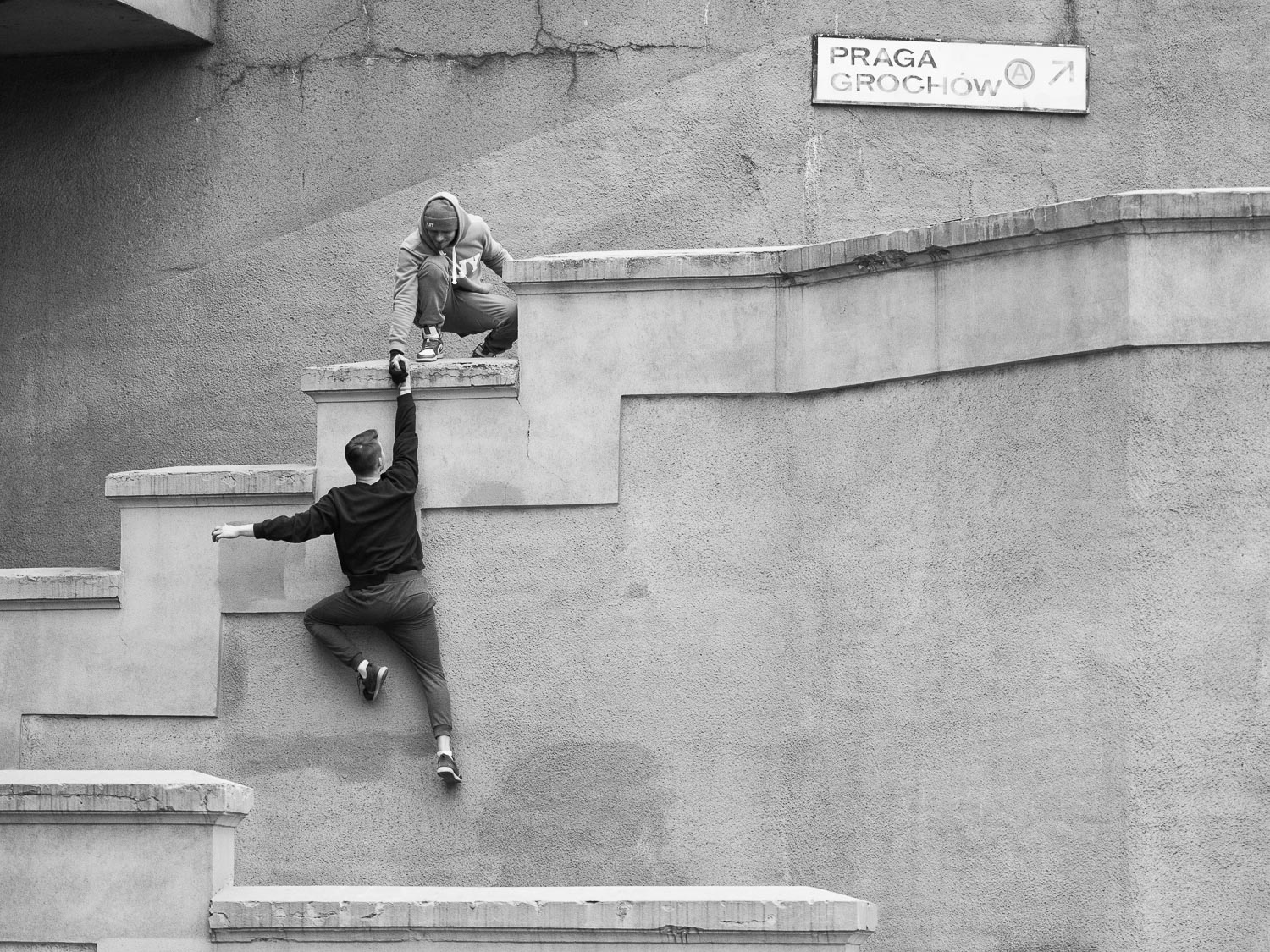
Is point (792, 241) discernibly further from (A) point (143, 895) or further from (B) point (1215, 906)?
(A) point (143, 895)

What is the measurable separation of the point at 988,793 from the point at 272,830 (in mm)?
3098

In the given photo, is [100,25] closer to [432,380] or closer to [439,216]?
[439,216]

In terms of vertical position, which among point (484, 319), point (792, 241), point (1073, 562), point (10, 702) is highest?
point (792, 241)

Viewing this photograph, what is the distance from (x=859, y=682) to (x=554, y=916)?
7.33 ft

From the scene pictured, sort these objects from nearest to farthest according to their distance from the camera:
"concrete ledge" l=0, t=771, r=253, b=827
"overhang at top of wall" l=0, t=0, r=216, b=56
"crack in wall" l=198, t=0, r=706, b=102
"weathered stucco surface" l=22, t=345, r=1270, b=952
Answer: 1. "concrete ledge" l=0, t=771, r=253, b=827
2. "weathered stucco surface" l=22, t=345, r=1270, b=952
3. "overhang at top of wall" l=0, t=0, r=216, b=56
4. "crack in wall" l=198, t=0, r=706, b=102

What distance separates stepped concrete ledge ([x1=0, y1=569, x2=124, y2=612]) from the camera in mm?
8789

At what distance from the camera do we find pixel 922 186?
1092cm

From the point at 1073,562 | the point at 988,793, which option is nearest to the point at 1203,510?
the point at 1073,562

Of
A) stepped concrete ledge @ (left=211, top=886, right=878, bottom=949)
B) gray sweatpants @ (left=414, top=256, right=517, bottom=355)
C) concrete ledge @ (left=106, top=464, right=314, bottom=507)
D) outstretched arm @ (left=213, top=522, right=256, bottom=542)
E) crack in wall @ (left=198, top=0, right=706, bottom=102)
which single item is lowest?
stepped concrete ledge @ (left=211, top=886, right=878, bottom=949)

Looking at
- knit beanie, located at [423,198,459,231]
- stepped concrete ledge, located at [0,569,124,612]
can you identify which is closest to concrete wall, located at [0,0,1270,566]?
knit beanie, located at [423,198,459,231]

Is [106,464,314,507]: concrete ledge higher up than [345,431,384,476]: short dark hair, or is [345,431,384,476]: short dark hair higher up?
[345,431,384,476]: short dark hair

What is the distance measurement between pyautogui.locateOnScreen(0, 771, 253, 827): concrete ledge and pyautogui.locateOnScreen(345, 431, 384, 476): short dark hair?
201cm

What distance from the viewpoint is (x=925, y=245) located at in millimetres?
7992

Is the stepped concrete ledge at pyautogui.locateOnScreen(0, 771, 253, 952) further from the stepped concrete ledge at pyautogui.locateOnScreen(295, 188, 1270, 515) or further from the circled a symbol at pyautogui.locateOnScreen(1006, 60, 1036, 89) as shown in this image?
the circled a symbol at pyautogui.locateOnScreen(1006, 60, 1036, 89)
